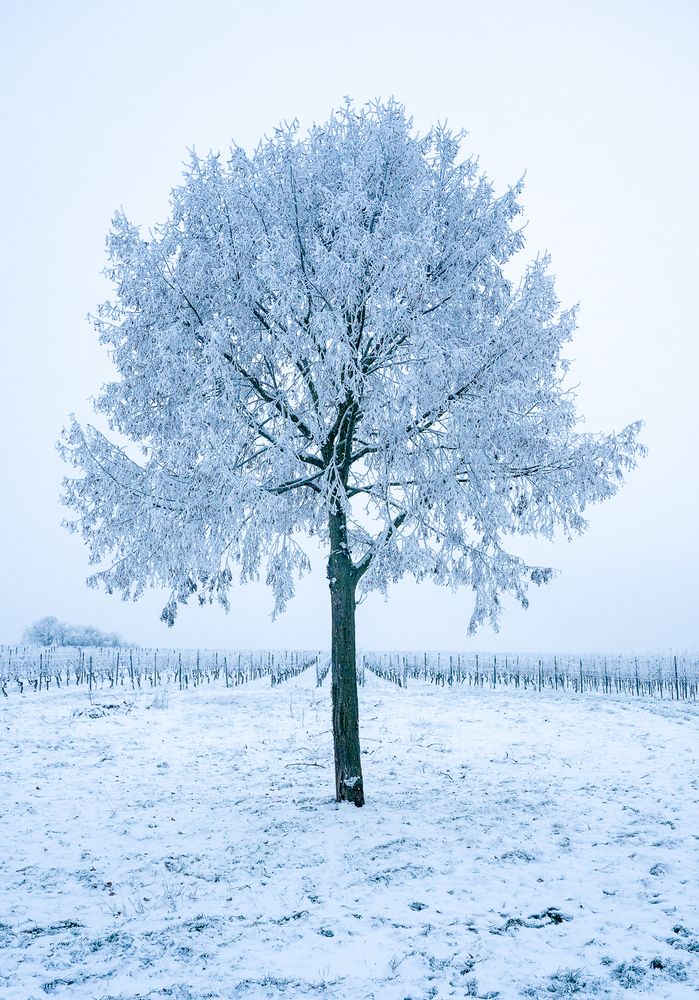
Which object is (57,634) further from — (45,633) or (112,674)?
(112,674)

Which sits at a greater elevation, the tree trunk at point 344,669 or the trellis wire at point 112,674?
the tree trunk at point 344,669

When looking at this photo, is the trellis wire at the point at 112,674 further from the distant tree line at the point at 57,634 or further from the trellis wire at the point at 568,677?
the distant tree line at the point at 57,634

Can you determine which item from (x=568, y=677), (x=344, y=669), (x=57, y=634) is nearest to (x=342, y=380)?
(x=344, y=669)

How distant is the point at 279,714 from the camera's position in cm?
2053

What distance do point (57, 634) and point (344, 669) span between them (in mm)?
92266

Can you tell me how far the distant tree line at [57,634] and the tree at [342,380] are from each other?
89.9 metres

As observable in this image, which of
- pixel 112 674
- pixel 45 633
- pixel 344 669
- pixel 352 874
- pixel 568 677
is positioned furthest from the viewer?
pixel 45 633

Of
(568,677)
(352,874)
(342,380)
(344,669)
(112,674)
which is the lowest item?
(568,677)

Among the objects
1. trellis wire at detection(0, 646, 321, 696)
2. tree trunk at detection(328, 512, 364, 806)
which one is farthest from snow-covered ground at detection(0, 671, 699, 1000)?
trellis wire at detection(0, 646, 321, 696)

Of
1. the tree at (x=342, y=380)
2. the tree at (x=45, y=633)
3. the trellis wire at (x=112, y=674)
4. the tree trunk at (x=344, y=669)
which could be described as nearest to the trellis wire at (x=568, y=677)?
the trellis wire at (x=112, y=674)

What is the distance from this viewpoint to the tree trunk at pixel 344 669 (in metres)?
8.71

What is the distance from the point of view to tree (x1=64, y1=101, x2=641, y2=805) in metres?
7.78

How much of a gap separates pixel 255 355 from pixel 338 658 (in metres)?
4.49

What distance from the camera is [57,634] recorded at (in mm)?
89125
